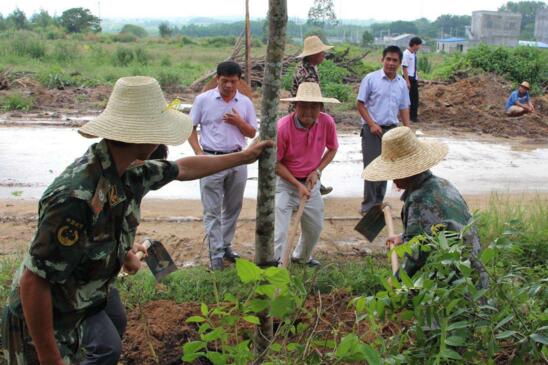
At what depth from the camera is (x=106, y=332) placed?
2.83 m

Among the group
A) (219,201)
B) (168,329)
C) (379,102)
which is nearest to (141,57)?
(379,102)

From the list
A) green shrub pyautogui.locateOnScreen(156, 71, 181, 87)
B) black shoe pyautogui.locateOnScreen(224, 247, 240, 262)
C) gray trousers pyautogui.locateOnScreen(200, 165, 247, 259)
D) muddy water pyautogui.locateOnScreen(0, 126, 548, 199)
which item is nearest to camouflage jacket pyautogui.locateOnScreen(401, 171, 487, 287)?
gray trousers pyautogui.locateOnScreen(200, 165, 247, 259)

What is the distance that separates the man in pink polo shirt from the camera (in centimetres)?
504

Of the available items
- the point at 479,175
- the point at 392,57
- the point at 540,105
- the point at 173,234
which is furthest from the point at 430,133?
the point at 173,234

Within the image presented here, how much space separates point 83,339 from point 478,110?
45.4 ft

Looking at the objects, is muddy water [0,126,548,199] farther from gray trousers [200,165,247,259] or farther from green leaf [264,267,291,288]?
green leaf [264,267,291,288]

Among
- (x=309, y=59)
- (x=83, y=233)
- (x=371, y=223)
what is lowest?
(x=371, y=223)

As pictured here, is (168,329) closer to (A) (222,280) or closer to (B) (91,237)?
(A) (222,280)

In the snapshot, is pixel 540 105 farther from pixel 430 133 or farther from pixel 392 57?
pixel 392 57

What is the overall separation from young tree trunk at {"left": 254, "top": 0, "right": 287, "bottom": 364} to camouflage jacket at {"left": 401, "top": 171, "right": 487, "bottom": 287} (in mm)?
707

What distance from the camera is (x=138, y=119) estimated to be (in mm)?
2662

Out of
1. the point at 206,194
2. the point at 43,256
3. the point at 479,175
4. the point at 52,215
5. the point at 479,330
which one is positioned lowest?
the point at 479,175

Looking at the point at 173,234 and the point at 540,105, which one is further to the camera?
the point at 540,105

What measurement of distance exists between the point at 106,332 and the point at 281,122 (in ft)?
8.79
